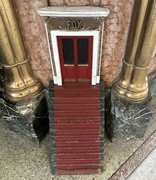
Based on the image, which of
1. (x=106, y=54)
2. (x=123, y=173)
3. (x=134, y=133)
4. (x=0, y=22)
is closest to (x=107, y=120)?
(x=134, y=133)

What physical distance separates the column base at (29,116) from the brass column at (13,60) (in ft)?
0.44

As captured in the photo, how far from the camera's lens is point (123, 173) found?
3982 mm

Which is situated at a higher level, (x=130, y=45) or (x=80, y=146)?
(x=130, y=45)

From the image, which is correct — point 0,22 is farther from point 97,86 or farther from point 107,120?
point 107,120

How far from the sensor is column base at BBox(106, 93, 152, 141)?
3826mm

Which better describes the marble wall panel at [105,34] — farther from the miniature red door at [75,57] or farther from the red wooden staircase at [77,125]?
the red wooden staircase at [77,125]

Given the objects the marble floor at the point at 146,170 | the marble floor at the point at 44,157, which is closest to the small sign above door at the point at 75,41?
the marble floor at the point at 44,157

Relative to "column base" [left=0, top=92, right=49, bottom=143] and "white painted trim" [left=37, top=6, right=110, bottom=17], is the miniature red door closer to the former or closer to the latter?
"white painted trim" [left=37, top=6, right=110, bottom=17]

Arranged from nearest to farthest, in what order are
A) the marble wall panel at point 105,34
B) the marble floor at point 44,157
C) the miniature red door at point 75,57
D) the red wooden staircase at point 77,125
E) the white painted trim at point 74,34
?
1. the marble wall panel at point 105,34
2. the white painted trim at point 74,34
3. the miniature red door at point 75,57
4. the red wooden staircase at point 77,125
5. the marble floor at point 44,157

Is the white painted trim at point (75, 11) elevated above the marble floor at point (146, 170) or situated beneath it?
elevated above

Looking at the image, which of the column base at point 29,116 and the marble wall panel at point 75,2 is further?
the column base at point 29,116

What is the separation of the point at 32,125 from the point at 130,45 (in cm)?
194

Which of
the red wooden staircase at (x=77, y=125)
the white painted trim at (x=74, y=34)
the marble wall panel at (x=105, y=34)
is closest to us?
the marble wall panel at (x=105, y=34)

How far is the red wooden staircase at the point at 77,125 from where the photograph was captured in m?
3.75
